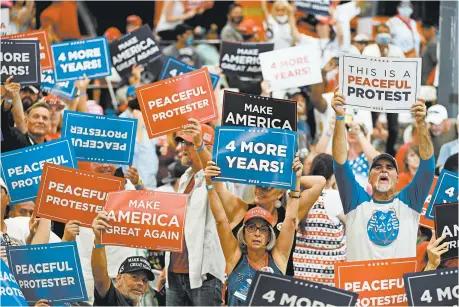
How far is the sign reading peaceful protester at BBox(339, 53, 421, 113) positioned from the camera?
10992mm

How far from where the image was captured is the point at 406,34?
754 inches

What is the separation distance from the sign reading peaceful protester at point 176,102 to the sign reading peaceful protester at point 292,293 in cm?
315

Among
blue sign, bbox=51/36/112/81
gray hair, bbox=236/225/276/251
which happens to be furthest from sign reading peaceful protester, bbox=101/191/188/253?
blue sign, bbox=51/36/112/81

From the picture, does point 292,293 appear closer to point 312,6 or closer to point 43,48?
point 43,48

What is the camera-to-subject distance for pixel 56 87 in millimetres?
15031

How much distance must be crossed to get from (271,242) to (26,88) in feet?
15.6

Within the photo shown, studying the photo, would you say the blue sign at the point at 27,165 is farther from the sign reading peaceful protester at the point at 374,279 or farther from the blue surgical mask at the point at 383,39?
the blue surgical mask at the point at 383,39

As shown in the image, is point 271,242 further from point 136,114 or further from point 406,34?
point 406,34

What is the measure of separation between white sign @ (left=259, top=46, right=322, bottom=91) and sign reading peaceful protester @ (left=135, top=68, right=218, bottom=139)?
11.6 ft

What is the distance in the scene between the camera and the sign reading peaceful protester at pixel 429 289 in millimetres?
8977

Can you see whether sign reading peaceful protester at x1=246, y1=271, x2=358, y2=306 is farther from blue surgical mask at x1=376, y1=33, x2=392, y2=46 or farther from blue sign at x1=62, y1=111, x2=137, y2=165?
blue surgical mask at x1=376, y1=33, x2=392, y2=46

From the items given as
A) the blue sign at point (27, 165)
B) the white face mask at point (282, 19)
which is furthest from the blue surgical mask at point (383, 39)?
the blue sign at point (27, 165)

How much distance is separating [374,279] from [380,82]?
2117 millimetres

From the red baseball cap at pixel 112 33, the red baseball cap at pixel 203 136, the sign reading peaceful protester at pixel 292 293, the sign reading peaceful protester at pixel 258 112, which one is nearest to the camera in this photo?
the sign reading peaceful protester at pixel 292 293
